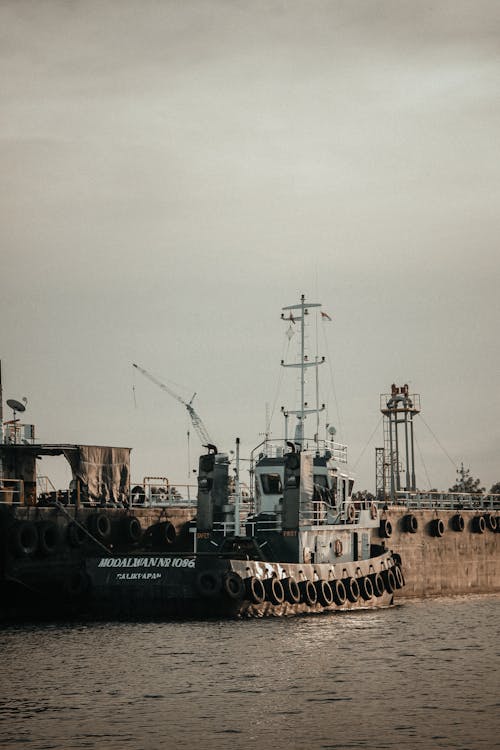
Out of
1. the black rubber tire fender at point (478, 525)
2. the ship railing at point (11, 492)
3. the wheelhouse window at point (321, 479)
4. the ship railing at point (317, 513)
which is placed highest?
the wheelhouse window at point (321, 479)

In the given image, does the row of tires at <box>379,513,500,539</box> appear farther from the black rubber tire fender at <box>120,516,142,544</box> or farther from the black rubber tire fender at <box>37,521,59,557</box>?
the black rubber tire fender at <box>37,521,59,557</box>

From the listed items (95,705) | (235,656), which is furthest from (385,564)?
(95,705)

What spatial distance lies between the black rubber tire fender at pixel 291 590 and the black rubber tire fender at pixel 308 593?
12.2 inches

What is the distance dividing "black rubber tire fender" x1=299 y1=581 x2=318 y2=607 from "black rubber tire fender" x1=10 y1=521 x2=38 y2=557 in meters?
9.14

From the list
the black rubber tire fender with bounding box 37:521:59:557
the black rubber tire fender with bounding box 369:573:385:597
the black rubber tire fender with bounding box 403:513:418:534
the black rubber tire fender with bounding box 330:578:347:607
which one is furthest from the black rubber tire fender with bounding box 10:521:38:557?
the black rubber tire fender with bounding box 403:513:418:534

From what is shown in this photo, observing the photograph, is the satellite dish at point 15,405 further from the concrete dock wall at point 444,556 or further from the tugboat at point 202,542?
the concrete dock wall at point 444,556

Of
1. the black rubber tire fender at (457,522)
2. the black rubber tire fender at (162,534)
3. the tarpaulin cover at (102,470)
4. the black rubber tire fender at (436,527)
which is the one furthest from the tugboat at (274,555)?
the black rubber tire fender at (457,522)

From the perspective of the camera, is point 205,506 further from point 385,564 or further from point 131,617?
point 385,564

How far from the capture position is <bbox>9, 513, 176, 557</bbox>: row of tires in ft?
130

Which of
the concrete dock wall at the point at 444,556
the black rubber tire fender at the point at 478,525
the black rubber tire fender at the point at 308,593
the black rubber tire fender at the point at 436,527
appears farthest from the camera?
the black rubber tire fender at the point at 478,525

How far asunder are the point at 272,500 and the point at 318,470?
2.56 m

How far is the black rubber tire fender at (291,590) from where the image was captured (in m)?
38.3

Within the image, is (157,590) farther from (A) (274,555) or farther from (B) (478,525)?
(B) (478,525)

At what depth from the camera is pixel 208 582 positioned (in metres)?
36.2
